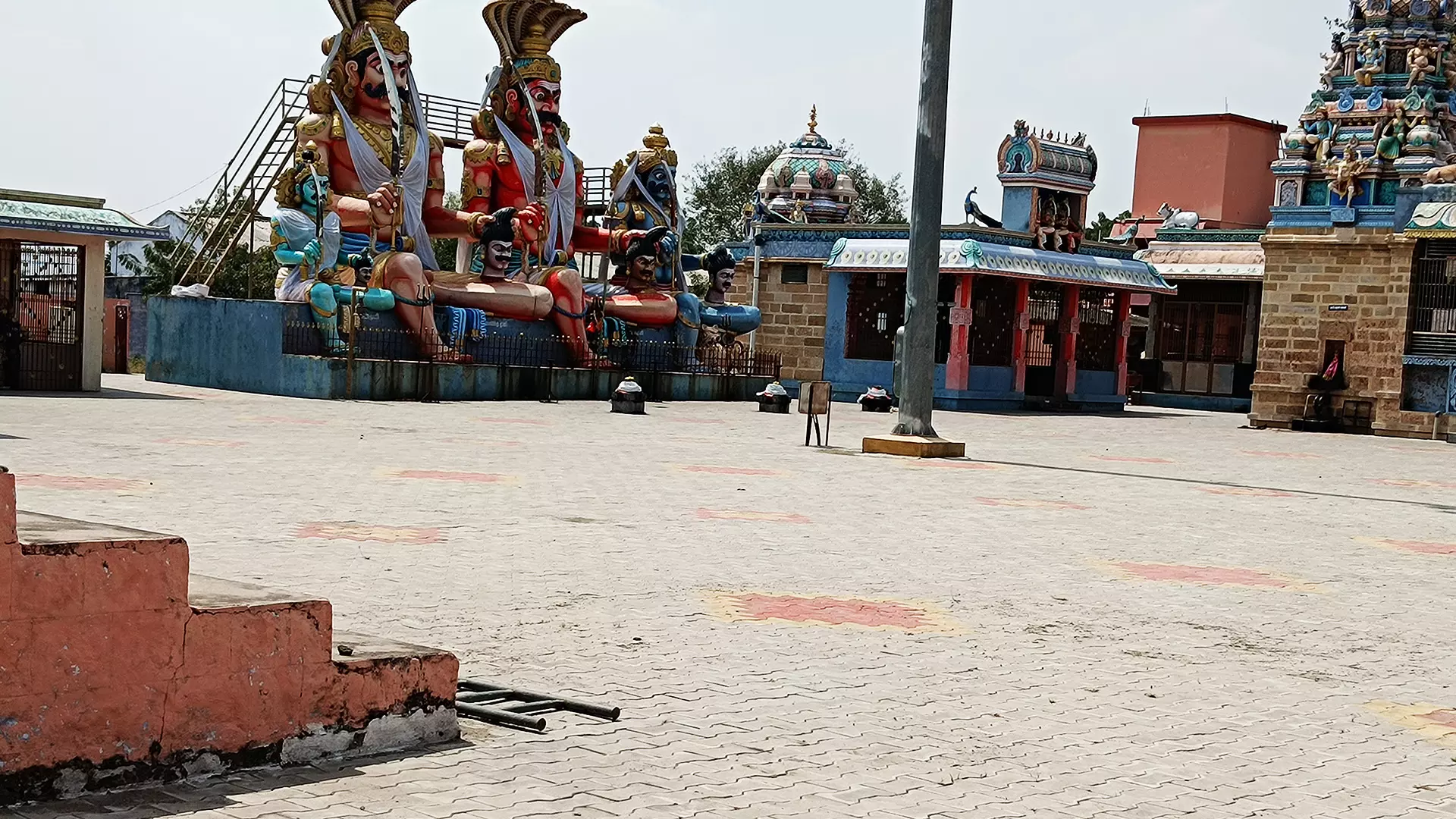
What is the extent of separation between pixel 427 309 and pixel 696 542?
18.9m

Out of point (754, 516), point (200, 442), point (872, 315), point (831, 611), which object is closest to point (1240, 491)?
point (754, 516)

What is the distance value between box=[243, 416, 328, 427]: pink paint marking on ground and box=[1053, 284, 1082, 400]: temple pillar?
70.5ft

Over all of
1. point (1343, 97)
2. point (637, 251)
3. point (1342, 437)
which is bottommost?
point (1342, 437)

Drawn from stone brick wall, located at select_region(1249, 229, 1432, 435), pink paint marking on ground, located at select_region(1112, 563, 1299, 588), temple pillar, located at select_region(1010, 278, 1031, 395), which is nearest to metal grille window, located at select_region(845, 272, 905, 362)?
temple pillar, located at select_region(1010, 278, 1031, 395)

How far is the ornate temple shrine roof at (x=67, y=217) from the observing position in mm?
24062

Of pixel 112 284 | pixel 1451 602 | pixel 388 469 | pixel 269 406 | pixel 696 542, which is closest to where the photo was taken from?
pixel 1451 602

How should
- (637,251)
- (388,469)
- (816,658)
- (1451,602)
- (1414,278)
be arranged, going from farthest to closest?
(637,251) → (1414,278) → (388,469) → (1451,602) → (816,658)

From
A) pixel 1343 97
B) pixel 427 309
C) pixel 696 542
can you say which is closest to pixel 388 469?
pixel 696 542

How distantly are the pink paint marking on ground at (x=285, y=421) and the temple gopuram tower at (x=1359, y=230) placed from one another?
66.5 feet

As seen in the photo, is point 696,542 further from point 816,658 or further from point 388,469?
point 388,469

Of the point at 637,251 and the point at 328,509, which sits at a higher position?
the point at 637,251

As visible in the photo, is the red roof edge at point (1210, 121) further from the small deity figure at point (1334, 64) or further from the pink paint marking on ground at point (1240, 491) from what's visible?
the pink paint marking on ground at point (1240, 491)

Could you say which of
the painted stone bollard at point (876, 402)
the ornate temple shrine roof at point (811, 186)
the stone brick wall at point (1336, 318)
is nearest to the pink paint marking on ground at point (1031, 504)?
the painted stone bollard at point (876, 402)

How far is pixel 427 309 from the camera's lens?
28.8 m
